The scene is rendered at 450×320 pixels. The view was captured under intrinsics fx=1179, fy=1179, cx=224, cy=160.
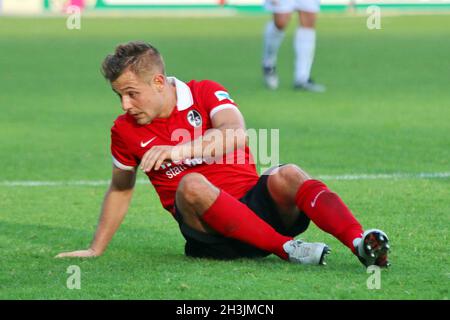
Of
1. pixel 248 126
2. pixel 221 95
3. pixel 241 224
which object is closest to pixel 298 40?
pixel 248 126

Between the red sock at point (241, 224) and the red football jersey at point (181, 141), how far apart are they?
0.28 m

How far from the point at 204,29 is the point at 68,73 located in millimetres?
9566

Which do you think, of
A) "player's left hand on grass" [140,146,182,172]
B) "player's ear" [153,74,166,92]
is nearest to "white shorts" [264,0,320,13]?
"player's ear" [153,74,166,92]

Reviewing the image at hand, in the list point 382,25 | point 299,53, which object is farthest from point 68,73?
point 382,25

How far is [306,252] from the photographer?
5.42 meters

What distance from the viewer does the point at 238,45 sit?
2205cm

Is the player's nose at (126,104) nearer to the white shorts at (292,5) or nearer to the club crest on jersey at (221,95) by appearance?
the club crest on jersey at (221,95)

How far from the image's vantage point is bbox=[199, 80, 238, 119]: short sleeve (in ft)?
18.7

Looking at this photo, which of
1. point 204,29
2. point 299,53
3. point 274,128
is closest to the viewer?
point 274,128

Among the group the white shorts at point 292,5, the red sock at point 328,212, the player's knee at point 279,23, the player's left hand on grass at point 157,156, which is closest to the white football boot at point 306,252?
the red sock at point 328,212

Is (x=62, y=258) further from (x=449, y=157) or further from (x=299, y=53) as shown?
(x=299, y=53)

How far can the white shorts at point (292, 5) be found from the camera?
1494 cm

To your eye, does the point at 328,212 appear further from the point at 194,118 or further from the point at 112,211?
the point at 112,211

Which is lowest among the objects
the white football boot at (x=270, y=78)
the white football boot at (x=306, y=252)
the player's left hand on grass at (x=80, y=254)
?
the white football boot at (x=270, y=78)
